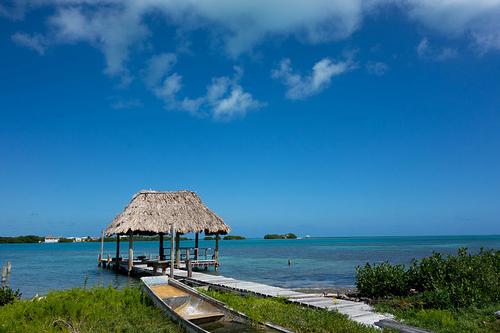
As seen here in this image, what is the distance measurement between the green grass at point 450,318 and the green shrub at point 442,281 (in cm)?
45

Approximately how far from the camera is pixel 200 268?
26.8 metres

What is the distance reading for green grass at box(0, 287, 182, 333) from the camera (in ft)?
28.1

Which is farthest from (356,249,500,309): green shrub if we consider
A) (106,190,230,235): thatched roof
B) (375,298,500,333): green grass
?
(106,190,230,235): thatched roof

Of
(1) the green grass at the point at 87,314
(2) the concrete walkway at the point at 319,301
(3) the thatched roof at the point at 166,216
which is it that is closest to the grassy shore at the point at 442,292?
(2) the concrete walkway at the point at 319,301

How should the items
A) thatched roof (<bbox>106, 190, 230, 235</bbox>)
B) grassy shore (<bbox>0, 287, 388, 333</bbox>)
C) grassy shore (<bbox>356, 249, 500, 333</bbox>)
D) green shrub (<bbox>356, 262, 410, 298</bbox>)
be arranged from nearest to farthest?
1. grassy shore (<bbox>0, 287, 388, 333</bbox>)
2. grassy shore (<bbox>356, 249, 500, 333</bbox>)
3. green shrub (<bbox>356, 262, 410, 298</bbox>)
4. thatched roof (<bbox>106, 190, 230, 235</bbox>)

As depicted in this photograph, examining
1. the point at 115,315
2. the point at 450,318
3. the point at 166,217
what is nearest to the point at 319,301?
the point at 450,318

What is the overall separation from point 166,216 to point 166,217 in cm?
9

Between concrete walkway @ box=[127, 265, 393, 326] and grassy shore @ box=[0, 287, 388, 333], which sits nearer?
grassy shore @ box=[0, 287, 388, 333]

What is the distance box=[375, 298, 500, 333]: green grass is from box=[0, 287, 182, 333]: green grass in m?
4.73

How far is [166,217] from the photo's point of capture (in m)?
22.8

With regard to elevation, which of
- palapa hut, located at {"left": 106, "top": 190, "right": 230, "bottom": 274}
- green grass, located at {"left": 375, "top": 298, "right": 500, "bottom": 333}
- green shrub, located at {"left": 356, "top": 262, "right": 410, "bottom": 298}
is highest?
palapa hut, located at {"left": 106, "top": 190, "right": 230, "bottom": 274}

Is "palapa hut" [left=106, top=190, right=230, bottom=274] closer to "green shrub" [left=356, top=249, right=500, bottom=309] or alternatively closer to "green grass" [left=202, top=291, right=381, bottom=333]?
"green grass" [left=202, top=291, right=381, bottom=333]

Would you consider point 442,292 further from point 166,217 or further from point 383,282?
point 166,217

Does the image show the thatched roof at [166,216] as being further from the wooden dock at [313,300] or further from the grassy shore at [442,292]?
the grassy shore at [442,292]
